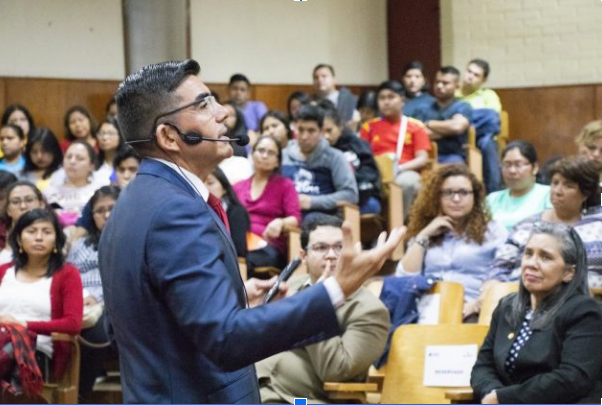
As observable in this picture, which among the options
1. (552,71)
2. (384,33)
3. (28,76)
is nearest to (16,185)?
(28,76)

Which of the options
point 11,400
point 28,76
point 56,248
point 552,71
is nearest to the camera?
point 11,400

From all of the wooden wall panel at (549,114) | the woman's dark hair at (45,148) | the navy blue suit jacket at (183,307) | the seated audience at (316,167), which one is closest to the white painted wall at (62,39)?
the woman's dark hair at (45,148)

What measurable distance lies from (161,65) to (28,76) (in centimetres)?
409

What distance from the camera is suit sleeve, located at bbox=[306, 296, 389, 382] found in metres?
3.14

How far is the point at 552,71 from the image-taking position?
716 cm

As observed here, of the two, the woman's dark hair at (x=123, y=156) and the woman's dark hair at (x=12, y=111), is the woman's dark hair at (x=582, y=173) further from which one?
the woman's dark hair at (x=12, y=111)

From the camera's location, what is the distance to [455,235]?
372cm

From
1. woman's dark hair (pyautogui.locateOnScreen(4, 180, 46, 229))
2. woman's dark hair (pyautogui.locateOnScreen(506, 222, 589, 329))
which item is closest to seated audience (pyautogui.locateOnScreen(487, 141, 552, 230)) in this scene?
woman's dark hair (pyautogui.locateOnScreen(506, 222, 589, 329))

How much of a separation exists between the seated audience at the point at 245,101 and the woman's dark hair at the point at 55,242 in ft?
8.81

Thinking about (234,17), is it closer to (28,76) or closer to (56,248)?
(28,76)

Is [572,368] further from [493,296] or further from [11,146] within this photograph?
[11,146]

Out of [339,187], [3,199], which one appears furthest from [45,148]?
[339,187]

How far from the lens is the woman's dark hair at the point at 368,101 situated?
21.1 ft

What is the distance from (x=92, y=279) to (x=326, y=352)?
1.26m
